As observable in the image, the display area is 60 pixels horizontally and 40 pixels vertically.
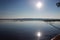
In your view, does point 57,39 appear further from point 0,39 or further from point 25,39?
point 0,39

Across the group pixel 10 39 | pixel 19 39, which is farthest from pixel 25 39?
pixel 10 39

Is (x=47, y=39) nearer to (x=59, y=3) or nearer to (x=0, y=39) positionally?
(x=0, y=39)

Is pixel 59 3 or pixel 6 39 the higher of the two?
pixel 59 3

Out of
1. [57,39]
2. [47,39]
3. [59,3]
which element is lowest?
[47,39]

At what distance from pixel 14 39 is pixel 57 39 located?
5.52 meters

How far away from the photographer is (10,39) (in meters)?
8.84

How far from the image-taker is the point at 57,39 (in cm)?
375

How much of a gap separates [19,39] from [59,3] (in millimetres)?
4773

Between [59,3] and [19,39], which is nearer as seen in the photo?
[59,3]

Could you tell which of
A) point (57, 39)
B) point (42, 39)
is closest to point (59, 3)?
point (57, 39)

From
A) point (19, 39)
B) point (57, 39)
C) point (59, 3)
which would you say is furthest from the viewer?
point (19, 39)

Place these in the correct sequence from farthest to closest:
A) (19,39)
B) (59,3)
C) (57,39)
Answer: (19,39)
(59,3)
(57,39)

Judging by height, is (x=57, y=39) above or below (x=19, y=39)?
above

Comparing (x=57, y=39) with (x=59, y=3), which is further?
(x=59, y=3)
